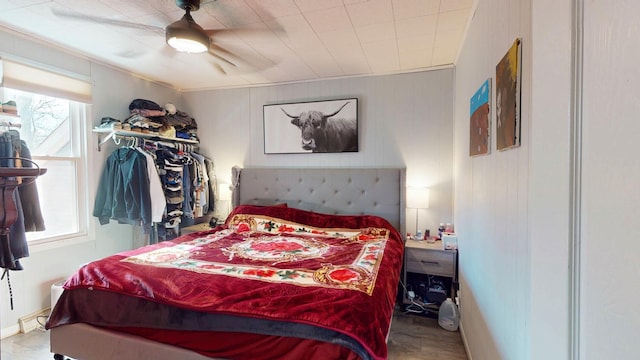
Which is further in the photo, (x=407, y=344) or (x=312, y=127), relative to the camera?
(x=312, y=127)

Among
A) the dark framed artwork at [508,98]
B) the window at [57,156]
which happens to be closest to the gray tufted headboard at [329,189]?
the window at [57,156]

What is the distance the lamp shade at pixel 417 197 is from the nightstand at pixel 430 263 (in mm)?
373

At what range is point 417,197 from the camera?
294cm

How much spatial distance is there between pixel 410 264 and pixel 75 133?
3.55 meters

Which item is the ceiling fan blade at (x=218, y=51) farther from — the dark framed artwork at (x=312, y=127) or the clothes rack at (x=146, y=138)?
the clothes rack at (x=146, y=138)

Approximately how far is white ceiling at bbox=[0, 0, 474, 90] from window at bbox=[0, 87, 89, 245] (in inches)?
Answer: 22.8

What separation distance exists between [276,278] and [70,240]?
239cm

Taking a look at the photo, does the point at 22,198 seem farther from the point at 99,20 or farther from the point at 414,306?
the point at 414,306

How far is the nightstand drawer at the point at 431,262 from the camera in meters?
2.63

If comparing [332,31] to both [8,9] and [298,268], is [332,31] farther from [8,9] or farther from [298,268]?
[8,9]

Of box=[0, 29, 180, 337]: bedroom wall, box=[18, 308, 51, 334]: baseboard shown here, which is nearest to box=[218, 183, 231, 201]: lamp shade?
box=[0, 29, 180, 337]: bedroom wall

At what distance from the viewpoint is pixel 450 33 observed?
2.33 metres

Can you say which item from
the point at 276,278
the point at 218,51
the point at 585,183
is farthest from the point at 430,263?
the point at 218,51

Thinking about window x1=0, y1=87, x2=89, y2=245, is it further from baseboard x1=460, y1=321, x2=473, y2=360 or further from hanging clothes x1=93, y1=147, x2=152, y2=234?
baseboard x1=460, y1=321, x2=473, y2=360
